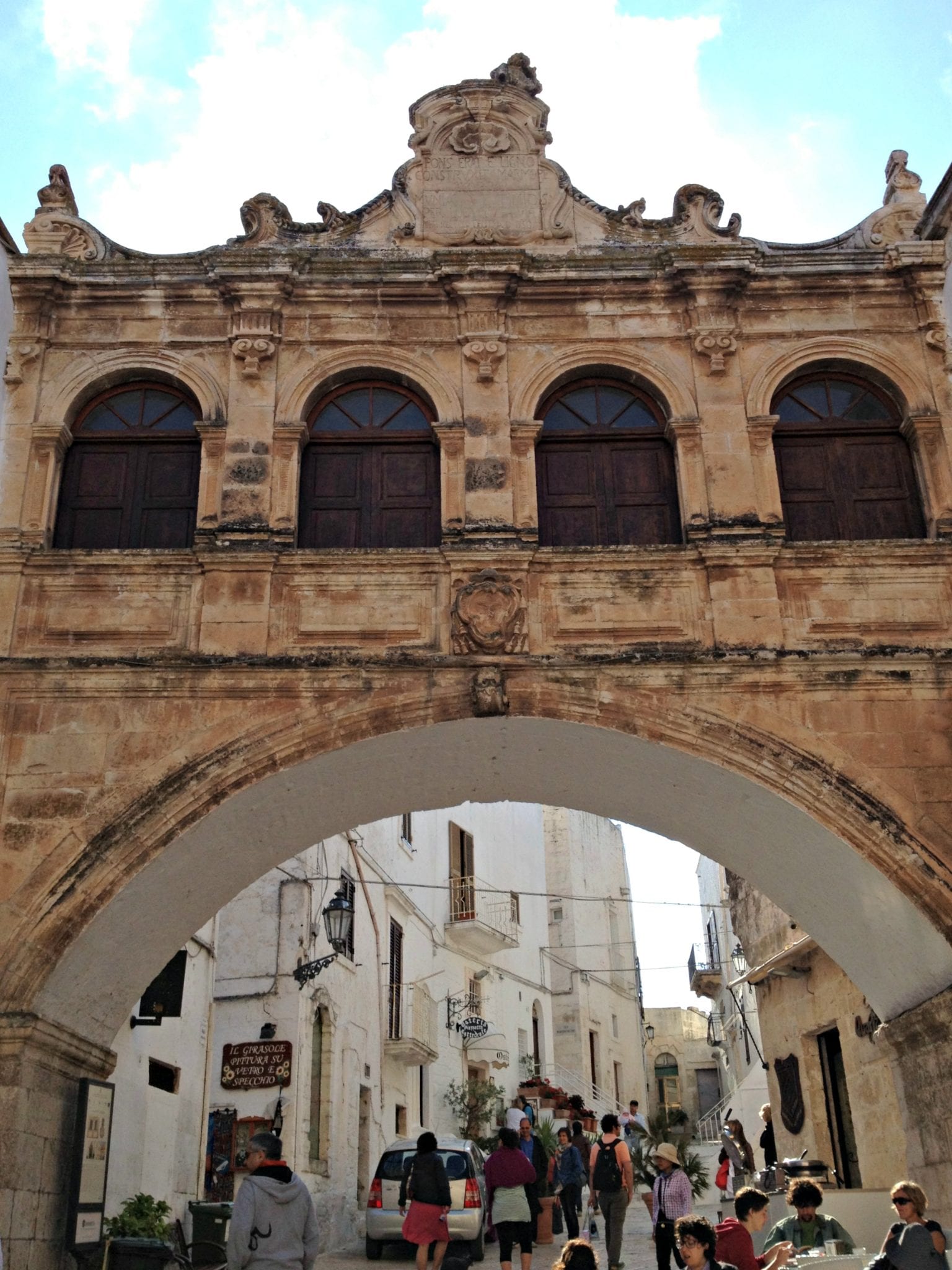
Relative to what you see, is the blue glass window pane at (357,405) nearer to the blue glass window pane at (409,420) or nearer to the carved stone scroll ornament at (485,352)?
the blue glass window pane at (409,420)

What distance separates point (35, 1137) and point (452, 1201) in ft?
19.9

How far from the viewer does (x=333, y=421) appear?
10117 millimetres

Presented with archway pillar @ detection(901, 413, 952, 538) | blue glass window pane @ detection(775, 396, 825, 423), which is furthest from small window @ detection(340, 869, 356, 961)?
archway pillar @ detection(901, 413, 952, 538)

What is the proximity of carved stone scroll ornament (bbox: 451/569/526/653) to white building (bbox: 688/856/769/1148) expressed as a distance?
446 inches

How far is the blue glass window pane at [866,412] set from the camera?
10.0 m

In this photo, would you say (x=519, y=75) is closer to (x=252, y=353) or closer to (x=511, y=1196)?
(x=252, y=353)

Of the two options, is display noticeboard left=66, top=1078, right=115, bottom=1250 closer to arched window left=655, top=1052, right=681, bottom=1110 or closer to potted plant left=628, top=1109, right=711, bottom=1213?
potted plant left=628, top=1109, right=711, bottom=1213

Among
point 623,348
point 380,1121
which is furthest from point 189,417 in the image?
point 380,1121

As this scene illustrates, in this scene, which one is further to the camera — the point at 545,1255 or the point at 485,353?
the point at 545,1255

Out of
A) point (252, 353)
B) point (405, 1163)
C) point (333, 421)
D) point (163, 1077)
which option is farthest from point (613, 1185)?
point (252, 353)

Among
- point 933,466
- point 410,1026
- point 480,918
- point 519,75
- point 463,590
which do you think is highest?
point 519,75

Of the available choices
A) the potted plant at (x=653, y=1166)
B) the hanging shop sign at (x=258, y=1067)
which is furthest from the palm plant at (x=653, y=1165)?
the hanging shop sign at (x=258, y=1067)

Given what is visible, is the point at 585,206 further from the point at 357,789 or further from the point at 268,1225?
the point at 268,1225

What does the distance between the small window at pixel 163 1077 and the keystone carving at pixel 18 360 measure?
6.43 metres
